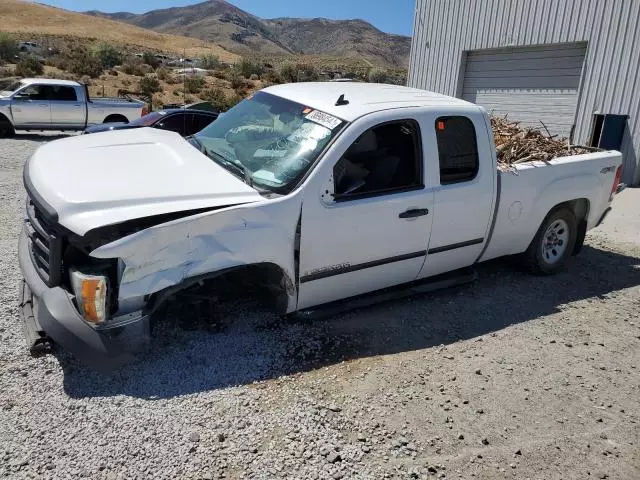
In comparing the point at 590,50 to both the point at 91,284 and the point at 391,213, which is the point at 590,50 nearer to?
the point at 391,213

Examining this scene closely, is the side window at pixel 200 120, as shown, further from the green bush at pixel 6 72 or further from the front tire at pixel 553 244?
the green bush at pixel 6 72

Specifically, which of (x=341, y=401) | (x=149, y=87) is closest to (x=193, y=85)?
(x=149, y=87)

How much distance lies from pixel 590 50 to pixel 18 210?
11.0m

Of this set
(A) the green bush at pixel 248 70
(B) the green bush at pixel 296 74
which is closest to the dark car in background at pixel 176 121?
(A) the green bush at pixel 248 70

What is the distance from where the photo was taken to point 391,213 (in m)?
4.04

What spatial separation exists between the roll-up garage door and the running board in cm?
809

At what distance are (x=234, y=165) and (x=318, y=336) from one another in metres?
1.45

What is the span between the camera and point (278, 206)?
3.47 m

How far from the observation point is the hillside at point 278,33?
129750mm

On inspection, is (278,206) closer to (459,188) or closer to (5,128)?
→ (459,188)

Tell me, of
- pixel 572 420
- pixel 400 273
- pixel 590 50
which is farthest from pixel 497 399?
pixel 590 50

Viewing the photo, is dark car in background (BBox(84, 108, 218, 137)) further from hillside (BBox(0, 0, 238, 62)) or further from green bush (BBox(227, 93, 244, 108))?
hillside (BBox(0, 0, 238, 62))

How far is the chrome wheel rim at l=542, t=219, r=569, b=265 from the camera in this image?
561 cm

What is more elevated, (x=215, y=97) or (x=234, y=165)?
(x=234, y=165)
